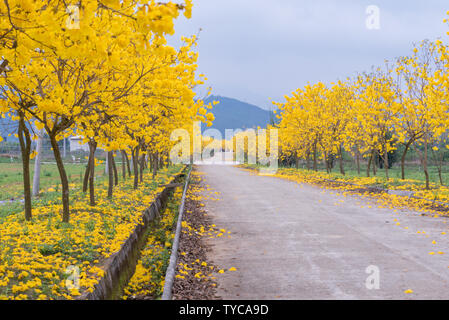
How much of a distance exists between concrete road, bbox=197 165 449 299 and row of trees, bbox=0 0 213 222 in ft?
10.6

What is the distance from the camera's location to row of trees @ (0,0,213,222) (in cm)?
389

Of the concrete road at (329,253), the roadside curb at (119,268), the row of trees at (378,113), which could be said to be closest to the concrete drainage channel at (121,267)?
the roadside curb at (119,268)

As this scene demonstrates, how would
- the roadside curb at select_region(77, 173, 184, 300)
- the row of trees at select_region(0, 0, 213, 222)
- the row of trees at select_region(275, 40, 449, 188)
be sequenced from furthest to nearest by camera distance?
the row of trees at select_region(275, 40, 449, 188) → the roadside curb at select_region(77, 173, 184, 300) → the row of trees at select_region(0, 0, 213, 222)

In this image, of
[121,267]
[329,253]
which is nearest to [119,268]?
[121,267]

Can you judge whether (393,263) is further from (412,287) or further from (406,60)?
(406,60)

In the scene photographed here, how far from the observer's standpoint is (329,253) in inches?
295

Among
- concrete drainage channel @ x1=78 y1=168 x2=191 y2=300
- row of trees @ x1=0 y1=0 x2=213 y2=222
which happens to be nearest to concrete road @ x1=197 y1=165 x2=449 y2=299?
concrete drainage channel @ x1=78 y1=168 x2=191 y2=300

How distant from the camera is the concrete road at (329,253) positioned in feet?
18.3

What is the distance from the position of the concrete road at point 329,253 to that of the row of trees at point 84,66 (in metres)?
3.24

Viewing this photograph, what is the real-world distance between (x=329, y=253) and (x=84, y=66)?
5.87 metres

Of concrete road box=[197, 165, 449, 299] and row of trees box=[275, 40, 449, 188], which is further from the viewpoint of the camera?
row of trees box=[275, 40, 449, 188]

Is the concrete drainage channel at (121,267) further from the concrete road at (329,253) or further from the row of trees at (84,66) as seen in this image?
the row of trees at (84,66)

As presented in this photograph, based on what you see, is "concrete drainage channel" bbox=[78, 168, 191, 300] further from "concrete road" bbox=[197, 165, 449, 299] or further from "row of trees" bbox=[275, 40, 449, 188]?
"row of trees" bbox=[275, 40, 449, 188]

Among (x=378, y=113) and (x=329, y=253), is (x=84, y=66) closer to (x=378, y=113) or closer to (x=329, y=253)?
(x=329, y=253)
